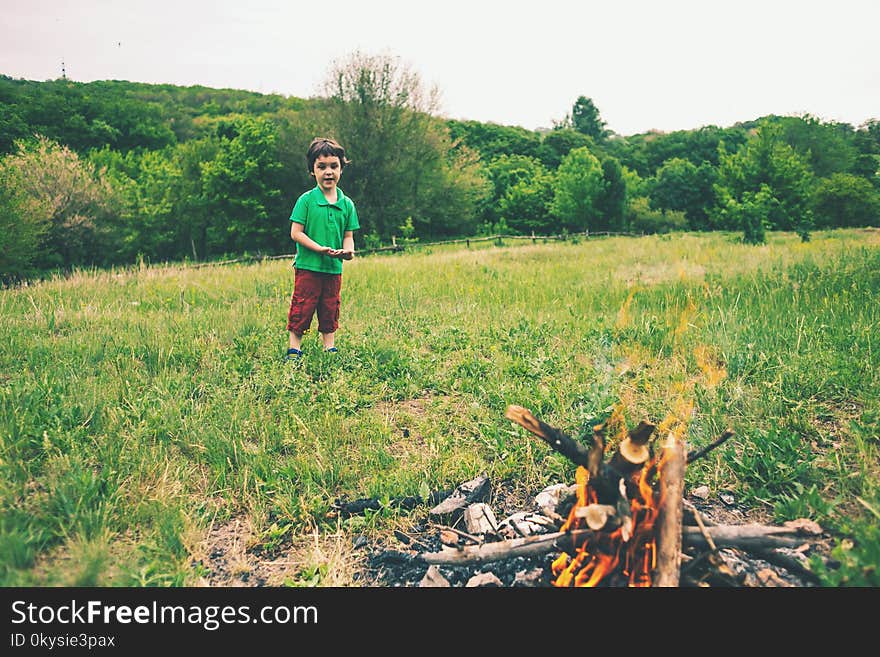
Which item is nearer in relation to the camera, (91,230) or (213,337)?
(213,337)

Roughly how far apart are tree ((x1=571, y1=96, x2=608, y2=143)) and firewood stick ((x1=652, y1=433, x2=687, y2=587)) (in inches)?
3899

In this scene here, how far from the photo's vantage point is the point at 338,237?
4934mm

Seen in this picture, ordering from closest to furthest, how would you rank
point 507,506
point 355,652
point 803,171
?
point 355,652 < point 507,506 < point 803,171

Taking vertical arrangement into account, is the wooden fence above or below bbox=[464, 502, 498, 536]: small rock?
above

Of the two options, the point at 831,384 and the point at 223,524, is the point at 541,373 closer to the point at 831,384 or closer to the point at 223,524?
the point at 831,384

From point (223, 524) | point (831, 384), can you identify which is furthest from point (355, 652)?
point (831, 384)

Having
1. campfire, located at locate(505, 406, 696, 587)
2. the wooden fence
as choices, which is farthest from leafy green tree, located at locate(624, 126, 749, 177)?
campfire, located at locate(505, 406, 696, 587)

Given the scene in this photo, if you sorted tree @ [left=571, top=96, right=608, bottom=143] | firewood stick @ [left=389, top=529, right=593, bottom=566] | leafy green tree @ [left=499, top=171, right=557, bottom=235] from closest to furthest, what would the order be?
firewood stick @ [left=389, top=529, right=593, bottom=566]
leafy green tree @ [left=499, top=171, right=557, bottom=235]
tree @ [left=571, top=96, right=608, bottom=143]

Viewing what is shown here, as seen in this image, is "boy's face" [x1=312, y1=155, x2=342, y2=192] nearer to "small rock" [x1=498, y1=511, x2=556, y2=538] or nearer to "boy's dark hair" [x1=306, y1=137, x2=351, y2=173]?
"boy's dark hair" [x1=306, y1=137, x2=351, y2=173]

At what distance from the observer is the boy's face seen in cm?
471

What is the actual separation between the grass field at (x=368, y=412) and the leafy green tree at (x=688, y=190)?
55279 millimetres

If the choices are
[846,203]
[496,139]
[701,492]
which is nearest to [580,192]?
[846,203]

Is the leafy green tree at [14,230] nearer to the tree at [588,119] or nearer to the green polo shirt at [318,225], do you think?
the green polo shirt at [318,225]

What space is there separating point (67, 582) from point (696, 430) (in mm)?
3511
